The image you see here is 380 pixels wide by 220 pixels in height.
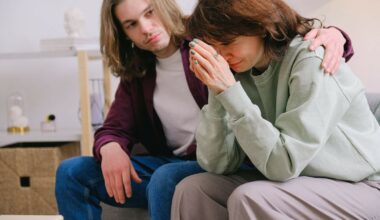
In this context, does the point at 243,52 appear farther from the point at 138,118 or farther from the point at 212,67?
the point at 138,118

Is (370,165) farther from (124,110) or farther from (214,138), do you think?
(124,110)

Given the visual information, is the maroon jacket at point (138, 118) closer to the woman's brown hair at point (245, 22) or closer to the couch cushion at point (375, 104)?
the woman's brown hair at point (245, 22)

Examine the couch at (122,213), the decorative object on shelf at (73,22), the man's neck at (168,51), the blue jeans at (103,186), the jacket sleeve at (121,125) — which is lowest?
the couch at (122,213)

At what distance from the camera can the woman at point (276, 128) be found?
0.81 m

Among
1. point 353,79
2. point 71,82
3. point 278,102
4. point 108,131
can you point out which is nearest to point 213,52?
point 278,102

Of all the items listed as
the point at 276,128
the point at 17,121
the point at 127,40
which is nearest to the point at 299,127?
the point at 276,128

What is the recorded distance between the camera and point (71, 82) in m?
2.34

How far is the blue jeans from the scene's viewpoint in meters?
1.03

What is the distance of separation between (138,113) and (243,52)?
542 mm

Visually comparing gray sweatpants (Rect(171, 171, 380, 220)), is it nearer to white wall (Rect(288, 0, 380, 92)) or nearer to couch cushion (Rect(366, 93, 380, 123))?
couch cushion (Rect(366, 93, 380, 123))

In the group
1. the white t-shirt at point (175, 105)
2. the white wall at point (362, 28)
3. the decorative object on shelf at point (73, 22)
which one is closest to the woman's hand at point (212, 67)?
the white t-shirt at point (175, 105)

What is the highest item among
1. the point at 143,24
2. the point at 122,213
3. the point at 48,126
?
the point at 143,24

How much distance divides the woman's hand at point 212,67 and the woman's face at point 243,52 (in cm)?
3

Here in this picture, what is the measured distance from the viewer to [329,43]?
3.01ft
